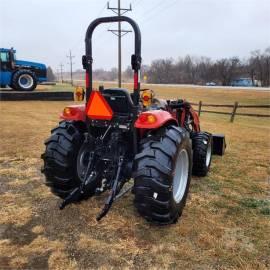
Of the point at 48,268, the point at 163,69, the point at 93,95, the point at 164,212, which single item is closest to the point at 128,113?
the point at 93,95

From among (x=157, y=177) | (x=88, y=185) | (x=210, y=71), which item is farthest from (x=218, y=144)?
(x=210, y=71)

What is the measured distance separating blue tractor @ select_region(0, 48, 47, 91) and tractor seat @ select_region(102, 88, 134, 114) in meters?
17.8

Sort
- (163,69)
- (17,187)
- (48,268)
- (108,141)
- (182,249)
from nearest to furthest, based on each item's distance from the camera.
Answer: (48,268), (182,249), (108,141), (17,187), (163,69)

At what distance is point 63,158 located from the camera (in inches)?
166

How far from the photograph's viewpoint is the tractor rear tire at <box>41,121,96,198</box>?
423 cm

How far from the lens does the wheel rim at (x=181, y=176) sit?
4.22 meters

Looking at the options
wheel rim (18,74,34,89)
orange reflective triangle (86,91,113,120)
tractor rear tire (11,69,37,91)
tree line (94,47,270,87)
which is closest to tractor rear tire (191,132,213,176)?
orange reflective triangle (86,91,113,120)

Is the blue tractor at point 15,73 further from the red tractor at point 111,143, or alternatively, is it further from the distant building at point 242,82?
the distant building at point 242,82

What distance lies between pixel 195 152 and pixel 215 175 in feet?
2.11

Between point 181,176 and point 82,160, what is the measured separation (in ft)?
4.22

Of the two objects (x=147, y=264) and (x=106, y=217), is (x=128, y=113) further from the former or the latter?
(x=147, y=264)

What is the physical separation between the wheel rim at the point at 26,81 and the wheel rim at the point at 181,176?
1854 cm

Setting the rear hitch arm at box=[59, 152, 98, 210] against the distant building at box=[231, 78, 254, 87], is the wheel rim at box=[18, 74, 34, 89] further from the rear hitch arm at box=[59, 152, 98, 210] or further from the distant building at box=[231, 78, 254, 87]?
the distant building at box=[231, 78, 254, 87]

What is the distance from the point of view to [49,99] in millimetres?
20344
